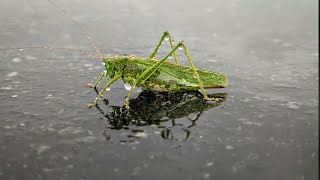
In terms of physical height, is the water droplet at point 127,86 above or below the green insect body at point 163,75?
below

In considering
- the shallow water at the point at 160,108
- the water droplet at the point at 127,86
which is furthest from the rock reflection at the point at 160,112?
the water droplet at the point at 127,86

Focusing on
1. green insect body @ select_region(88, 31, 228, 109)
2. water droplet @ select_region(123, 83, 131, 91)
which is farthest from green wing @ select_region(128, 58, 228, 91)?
water droplet @ select_region(123, 83, 131, 91)

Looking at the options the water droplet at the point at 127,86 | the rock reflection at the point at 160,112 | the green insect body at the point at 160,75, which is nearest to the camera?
the rock reflection at the point at 160,112

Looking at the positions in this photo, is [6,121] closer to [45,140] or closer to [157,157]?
[45,140]

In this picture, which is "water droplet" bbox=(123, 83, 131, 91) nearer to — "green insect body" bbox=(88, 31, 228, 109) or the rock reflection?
"green insect body" bbox=(88, 31, 228, 109)

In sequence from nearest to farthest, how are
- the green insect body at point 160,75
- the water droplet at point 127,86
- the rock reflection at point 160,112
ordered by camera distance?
the rock reflection at point 160,112 < the green insect body at point 160,75 < the water droplet at point 127,86

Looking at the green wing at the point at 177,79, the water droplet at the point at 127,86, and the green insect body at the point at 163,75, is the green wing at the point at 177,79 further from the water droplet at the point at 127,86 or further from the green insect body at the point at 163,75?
the water droplet at the point at 127,86

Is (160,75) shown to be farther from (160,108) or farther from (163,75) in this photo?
(160,108)
